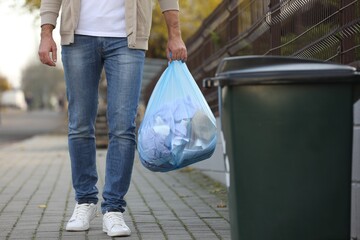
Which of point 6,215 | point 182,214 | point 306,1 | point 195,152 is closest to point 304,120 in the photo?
point 195,152

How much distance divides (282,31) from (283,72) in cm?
266

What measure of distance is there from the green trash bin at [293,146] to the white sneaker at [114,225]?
56.5 inches

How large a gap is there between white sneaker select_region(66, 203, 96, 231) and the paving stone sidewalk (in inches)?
1.7

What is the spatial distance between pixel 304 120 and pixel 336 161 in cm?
23

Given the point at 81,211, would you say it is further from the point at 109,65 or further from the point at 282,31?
the point at 282,31

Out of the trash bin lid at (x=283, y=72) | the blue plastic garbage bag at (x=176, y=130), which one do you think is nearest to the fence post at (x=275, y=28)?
the blue plastic garbage bag at (x=176, y=130)

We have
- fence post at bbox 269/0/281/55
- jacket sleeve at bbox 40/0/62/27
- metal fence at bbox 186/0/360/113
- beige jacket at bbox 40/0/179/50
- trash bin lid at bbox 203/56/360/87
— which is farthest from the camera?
fence post at bbox 269/0/281/55

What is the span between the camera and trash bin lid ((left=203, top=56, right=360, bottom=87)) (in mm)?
3391

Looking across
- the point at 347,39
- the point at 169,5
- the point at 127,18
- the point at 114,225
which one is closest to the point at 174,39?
the point at 169,5

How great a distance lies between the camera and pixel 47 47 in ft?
15.9

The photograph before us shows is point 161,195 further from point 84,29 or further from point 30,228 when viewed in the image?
point 84,29

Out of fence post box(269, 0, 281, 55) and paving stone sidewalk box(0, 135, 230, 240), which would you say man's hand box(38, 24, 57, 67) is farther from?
fence post box(269, 0, 281, 55)

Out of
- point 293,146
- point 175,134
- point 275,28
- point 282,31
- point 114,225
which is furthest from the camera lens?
point 275,28

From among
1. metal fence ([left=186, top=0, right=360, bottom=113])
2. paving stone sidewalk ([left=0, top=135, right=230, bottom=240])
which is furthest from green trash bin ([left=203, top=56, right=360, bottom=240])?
paving stone sidewalk ([left=0, top=135, right=230, bottom=240])
